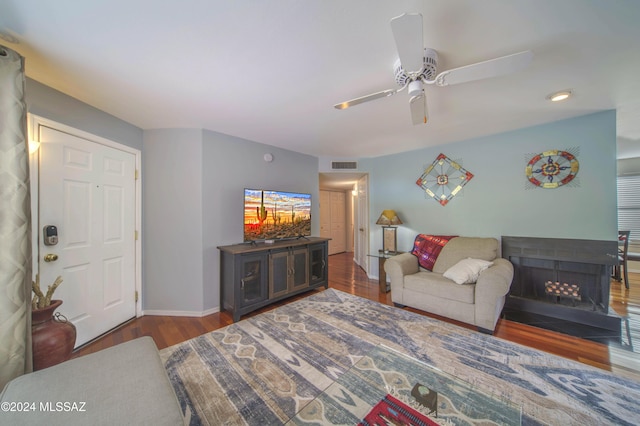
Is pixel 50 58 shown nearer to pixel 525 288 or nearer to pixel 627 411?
pixel 627 411

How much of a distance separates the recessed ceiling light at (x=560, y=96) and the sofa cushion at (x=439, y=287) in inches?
76.3

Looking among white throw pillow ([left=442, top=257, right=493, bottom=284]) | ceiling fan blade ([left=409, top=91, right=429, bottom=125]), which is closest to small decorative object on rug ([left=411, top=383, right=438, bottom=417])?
white throw pillow ([left=442, top=257, right=493, bottom=284])

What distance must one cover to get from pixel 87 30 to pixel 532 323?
451cm

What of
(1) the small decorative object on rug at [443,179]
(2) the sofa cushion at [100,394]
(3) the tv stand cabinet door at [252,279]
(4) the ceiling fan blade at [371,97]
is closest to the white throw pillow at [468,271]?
(1) the small decorative object on rug at [443,179]

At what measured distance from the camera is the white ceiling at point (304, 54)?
117cm

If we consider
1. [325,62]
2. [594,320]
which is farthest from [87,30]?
[594,320]

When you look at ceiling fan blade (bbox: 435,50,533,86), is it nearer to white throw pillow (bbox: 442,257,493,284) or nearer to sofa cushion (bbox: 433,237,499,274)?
white throw pillow (bbox: 442,257,493,284)

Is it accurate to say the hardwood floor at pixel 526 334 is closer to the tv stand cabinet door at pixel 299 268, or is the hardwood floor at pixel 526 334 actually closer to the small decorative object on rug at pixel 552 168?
the tv stand cabinet door at pixel 299 268

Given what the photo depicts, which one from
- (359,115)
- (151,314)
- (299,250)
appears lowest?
(151,314)

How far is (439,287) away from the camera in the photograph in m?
2.54

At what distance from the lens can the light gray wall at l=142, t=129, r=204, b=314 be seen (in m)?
2.75

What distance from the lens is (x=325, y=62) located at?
5.12 ft

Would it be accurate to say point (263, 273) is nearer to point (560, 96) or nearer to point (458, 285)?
point (458, 285)

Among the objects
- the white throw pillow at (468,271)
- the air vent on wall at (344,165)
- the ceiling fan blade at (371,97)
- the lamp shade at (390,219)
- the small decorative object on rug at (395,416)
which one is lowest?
the small decorative object on rug at (395,416)
